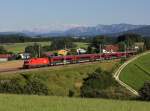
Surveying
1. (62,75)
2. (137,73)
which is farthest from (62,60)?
(62,75)

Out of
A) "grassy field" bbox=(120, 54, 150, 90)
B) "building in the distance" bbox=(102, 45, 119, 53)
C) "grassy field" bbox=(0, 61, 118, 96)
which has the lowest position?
"building in the distance" bbox=(102, 45, 119, 53)

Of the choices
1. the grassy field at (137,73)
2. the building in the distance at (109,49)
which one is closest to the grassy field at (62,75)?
the grassy field at (137,73)

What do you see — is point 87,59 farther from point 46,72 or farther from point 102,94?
point 102,94

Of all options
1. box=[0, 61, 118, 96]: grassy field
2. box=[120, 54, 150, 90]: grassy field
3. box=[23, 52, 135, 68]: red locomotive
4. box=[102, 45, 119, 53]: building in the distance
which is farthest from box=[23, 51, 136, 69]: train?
box=[102, 45, 119, 53]: building in the distance

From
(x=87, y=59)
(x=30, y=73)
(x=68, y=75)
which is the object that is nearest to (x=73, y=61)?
(x=87, y=59)

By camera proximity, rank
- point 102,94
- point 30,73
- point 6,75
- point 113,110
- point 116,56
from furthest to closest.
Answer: point 116,56 < point 30,73 < point 6,75 < point 102,94 < point 113,110

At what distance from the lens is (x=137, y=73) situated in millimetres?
88250

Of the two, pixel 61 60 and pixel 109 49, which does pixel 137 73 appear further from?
pixel 109 49

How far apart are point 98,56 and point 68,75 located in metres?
38.8

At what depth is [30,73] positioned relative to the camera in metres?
68.8

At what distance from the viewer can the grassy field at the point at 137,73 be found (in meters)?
74.8

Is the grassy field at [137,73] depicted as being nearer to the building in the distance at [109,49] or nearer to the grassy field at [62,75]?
the grassy field at [62,75]

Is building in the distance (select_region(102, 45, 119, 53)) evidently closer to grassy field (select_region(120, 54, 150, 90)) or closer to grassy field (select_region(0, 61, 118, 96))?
grassy field (select_region(120, 54, 150, 90))

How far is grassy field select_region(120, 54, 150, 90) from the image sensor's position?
74850 mm
